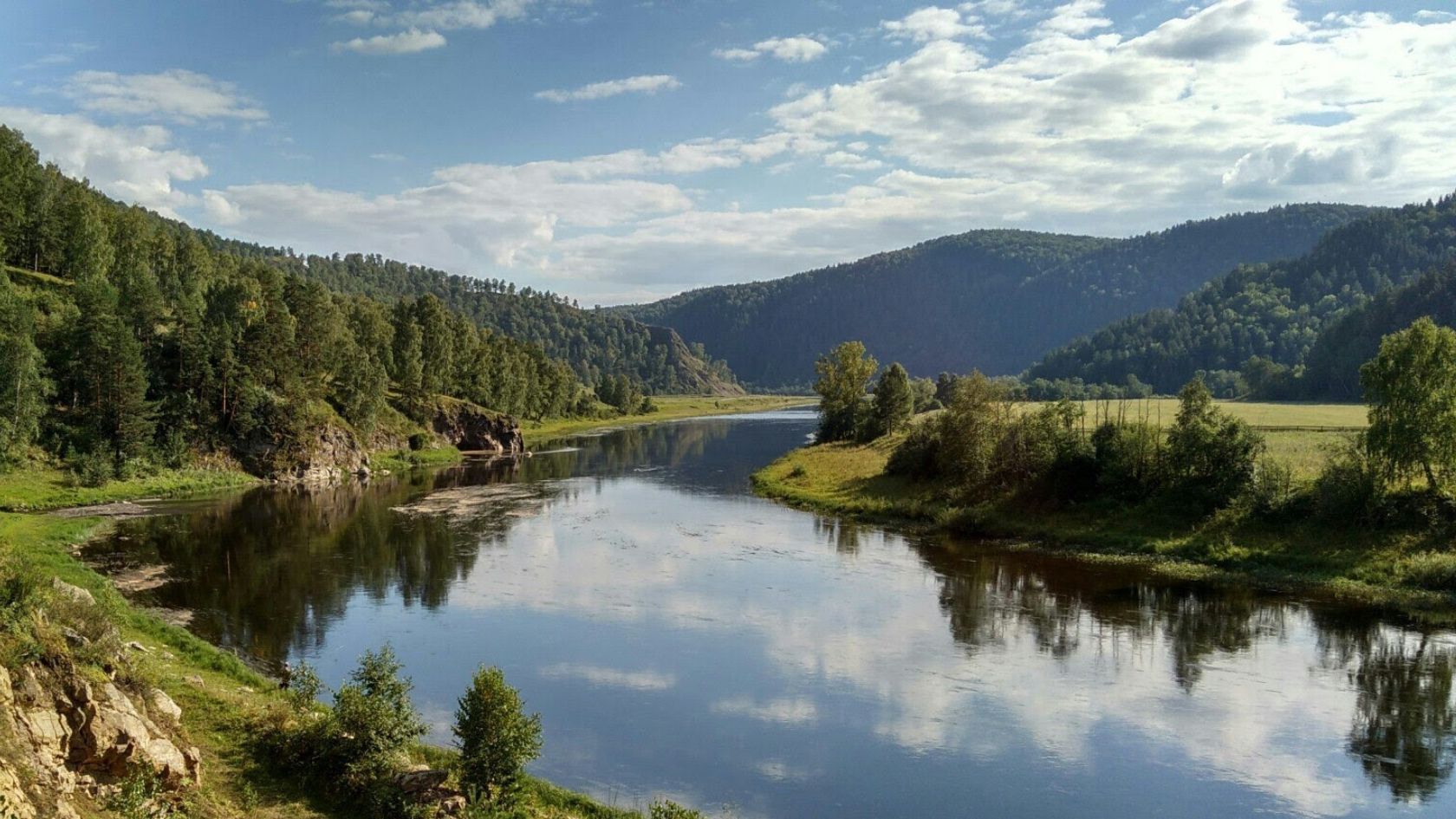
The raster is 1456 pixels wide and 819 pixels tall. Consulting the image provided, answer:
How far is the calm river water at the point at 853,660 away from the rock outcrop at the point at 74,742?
8302 millimetres

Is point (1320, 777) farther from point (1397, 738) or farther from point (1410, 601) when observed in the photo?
point (1410, 601)

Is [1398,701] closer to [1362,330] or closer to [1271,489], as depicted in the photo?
[1271,489]

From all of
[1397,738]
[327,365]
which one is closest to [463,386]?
[327,365]

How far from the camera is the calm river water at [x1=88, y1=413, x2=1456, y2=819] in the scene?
2208 centimetres

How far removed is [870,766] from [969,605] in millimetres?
17535

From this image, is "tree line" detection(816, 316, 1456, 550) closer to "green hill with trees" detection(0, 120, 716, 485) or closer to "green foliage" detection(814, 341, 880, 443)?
"green foliage" detection(814, 341, 880, 443)

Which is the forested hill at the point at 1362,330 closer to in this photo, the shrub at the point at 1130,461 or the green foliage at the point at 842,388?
the green foliage at the point at 842,388

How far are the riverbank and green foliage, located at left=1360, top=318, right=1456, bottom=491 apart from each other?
3.93 m

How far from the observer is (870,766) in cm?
2270

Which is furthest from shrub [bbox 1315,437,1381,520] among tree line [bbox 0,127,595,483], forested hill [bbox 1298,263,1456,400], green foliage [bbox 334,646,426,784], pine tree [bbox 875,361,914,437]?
forested hill [bbox 1298,263,1456,400]

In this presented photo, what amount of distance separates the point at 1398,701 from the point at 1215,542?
21.1 metres

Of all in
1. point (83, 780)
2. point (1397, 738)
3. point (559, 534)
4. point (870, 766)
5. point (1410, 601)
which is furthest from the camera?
point (559, 534)

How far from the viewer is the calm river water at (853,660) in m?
22.1

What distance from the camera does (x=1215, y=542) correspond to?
47.9 meters
